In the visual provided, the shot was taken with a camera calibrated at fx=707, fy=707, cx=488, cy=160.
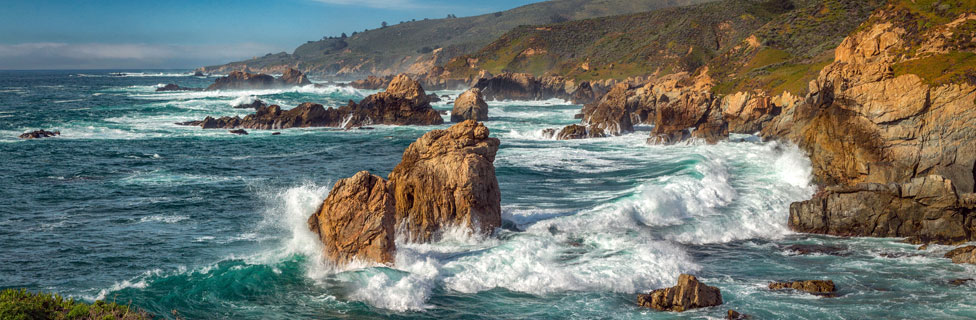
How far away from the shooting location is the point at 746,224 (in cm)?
2383

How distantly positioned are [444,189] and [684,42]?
10300 centimetres

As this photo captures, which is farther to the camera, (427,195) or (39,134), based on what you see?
(39,134)

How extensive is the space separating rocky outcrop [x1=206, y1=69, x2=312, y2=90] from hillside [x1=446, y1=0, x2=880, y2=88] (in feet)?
113

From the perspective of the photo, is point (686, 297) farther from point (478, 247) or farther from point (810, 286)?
point (478, 247)

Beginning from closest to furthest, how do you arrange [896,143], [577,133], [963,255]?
[963,255] < [896,143] < [577,133]

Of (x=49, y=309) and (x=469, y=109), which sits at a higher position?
(x=469, y=109)

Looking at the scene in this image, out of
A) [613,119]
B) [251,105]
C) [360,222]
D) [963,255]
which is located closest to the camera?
[360,222]

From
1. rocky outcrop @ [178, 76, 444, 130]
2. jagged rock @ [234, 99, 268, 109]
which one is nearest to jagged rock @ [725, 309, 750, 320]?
rocky outcrop @ [178, 76, 444, 130]

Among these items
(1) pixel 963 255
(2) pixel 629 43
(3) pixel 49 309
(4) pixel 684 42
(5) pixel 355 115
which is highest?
(2) pixel 629 43

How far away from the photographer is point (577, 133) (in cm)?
5097

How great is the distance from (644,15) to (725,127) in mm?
111532

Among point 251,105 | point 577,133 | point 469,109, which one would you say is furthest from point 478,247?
point 251,105

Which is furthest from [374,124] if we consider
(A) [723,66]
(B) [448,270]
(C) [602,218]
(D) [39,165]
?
(B) [448,270]

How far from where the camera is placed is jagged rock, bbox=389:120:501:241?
67.6 feet
